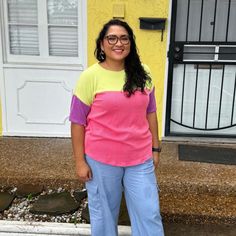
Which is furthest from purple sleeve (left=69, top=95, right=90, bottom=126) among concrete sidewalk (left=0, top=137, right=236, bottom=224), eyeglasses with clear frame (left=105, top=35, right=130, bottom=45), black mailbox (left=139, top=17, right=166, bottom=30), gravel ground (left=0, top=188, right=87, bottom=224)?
black mailbox (left=139, top=17, right=166, bottom=30)

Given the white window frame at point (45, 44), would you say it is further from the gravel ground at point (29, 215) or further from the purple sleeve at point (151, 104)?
the purple sleeve at point (151, 104)

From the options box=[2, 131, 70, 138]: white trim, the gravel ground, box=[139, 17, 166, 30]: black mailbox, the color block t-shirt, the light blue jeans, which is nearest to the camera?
the color block t-shirt

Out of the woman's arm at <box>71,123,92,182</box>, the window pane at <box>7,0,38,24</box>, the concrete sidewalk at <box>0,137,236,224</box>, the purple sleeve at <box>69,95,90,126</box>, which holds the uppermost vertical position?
the window pane at <box>7,0,38,24</box>

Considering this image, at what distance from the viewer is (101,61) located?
93.2 inches

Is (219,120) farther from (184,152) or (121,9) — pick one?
(121,9)

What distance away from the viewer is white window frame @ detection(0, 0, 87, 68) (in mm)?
4531

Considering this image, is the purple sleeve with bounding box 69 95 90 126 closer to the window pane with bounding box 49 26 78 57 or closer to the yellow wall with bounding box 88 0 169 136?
the yellow wall with bounding box 88 0 169 136

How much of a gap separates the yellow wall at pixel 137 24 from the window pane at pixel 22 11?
2.36ft

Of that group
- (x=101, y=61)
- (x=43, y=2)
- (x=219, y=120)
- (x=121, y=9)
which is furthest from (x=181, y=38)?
(x=101, y=61)

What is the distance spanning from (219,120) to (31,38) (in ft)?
8.47

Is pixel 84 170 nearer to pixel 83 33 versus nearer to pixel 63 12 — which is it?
pixel 83 33

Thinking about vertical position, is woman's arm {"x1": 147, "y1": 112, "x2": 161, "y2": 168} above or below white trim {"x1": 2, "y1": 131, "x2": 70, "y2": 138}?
above

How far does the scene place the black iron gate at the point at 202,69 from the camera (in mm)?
4469

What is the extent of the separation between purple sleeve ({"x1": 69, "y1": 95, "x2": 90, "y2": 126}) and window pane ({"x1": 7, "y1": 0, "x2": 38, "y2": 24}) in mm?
2672
